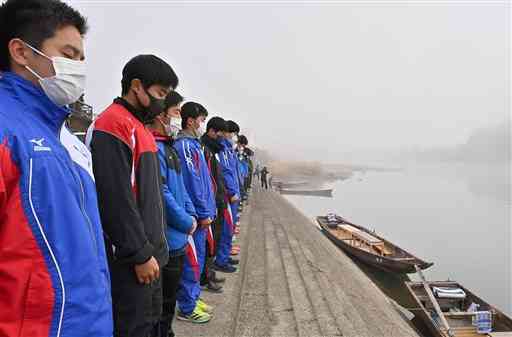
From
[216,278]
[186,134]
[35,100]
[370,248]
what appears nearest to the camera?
[35,100]

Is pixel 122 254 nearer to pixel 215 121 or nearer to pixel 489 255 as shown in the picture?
pixel 215 121

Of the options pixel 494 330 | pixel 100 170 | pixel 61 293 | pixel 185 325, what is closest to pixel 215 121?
pixel 185 325

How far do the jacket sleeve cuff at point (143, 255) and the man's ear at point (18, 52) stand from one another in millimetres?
1050

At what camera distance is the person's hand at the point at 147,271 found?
1.80 meters

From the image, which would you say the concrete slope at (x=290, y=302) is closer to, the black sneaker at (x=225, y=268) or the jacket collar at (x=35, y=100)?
the black sneaker at (x=225, y=268)

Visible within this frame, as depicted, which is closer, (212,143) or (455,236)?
(212,143)

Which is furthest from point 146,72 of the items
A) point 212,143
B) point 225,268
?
point 225,268

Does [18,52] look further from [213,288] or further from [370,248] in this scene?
[370,248]

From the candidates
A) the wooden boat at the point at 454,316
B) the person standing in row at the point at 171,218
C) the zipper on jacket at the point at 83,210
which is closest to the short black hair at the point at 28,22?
the zipper on jacket at the point at 83,210

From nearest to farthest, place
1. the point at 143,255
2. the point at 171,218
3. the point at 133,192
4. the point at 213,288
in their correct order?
1. the point at 143,255
2. the point at 133,192
3. the point at 171,218
4. the point at 213,288

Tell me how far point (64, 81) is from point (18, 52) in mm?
182

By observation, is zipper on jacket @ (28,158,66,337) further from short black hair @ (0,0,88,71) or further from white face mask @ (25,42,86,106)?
short black hair @ (0,0,88,71)

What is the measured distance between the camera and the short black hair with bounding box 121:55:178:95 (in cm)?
208

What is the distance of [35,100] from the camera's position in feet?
3.86
